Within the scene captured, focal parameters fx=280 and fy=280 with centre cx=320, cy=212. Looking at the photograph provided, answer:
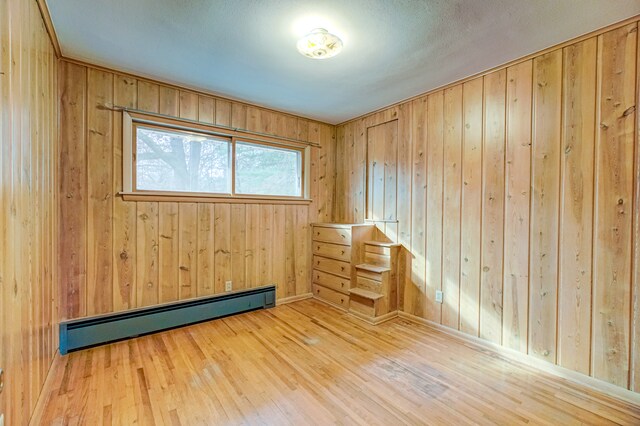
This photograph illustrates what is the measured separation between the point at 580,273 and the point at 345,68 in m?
2.46

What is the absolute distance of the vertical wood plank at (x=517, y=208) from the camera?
7.63ft

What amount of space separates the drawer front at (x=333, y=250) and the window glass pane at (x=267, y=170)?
778 mm

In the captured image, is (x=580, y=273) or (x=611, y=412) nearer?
(x=611, y=412)

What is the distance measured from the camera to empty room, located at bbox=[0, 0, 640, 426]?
1.72 m

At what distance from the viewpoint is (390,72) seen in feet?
8.45

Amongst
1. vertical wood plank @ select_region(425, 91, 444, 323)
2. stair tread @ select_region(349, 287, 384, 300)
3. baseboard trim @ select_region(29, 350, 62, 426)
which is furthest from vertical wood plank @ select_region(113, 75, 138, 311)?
vertical wood plank @ select_region(425, 91, 444, 323)

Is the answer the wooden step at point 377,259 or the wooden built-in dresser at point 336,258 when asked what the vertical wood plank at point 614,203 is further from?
the wooden built-in dresser at point 336,258

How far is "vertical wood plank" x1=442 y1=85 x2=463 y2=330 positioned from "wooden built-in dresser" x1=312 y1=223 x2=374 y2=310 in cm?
100

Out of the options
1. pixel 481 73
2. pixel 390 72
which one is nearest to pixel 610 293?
pixel 481 73

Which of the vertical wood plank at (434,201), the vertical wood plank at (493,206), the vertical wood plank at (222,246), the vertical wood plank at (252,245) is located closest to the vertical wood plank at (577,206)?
the vertical wood plank at (493,206)

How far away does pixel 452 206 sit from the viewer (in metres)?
2.85

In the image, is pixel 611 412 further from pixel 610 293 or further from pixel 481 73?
pixel 481 73

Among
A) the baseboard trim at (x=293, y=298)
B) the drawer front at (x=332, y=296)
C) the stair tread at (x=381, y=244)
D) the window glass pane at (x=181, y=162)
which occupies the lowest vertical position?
the baseboard trim at (x=293, y=298)

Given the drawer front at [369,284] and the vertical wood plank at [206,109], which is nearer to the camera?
the vertical wood plank at [206,109]
